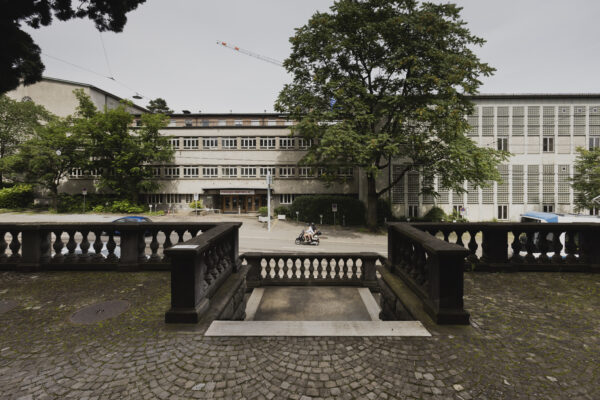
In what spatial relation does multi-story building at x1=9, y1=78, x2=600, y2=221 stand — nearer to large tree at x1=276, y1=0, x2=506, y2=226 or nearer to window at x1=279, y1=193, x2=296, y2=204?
window at x1=279, y1=193, x2=296, y2=204

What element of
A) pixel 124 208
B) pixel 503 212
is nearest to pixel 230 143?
pixel 124 208

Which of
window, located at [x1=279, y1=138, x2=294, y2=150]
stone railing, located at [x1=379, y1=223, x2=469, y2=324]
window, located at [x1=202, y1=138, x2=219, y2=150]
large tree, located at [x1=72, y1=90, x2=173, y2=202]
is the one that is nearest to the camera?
stone railing, located at [x1=379, y1=223, x2=469, y2=324]

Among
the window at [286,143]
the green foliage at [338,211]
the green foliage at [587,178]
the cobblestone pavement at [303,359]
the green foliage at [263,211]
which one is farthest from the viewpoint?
the window at [286,143]

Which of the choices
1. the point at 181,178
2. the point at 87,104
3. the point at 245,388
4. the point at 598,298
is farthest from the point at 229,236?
the point at 87,104

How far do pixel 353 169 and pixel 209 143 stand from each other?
1989cm

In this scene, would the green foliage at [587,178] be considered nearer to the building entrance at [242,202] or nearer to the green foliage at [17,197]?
→ the building entrance at [242,202]

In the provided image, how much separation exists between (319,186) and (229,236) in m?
27.5

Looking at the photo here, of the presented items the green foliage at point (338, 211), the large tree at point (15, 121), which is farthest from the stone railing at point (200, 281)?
the large tree at point (15, 121)

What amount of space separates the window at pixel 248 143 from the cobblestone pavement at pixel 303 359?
31.3m

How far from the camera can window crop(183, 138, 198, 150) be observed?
34031mm

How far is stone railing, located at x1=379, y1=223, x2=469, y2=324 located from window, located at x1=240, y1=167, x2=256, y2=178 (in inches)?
1166

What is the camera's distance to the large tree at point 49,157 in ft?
98.3

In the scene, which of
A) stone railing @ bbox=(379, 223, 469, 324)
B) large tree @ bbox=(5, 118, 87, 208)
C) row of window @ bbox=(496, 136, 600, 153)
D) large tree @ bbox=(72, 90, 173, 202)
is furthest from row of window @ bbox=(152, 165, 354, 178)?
stone railing @ bbox=(379, 223, 469, 324)

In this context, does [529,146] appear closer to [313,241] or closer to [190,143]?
[313,241]
